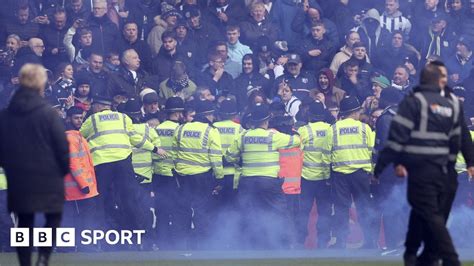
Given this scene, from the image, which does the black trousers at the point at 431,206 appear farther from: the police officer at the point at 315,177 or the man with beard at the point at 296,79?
the man with beard at the point at 296,79

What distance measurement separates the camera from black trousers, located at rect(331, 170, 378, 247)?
19.1m

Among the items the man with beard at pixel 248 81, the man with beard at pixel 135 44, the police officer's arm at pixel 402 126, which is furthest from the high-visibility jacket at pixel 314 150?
the police officer's arm at pixel 402 126

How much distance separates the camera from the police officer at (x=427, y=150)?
38.5 feet

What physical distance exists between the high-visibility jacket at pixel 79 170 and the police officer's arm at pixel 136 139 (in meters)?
0.56

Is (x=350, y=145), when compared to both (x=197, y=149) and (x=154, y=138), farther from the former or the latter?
(x=154, y=138)

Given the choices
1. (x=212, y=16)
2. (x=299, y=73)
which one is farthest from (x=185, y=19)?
(x=299, y=73)

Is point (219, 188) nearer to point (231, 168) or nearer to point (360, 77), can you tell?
point (231, 168)

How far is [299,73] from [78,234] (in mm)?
4019

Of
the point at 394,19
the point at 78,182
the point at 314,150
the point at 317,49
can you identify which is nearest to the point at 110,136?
the point at 78,182

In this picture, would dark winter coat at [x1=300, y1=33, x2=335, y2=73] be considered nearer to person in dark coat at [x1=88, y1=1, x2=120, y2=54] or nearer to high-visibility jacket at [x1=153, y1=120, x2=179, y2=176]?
person in dark coat at [x1=88, y1=1, x2=120, y2=54]

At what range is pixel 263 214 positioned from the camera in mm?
19219

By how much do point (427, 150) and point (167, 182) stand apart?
26.3 feet

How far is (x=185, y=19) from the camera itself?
21531 mm

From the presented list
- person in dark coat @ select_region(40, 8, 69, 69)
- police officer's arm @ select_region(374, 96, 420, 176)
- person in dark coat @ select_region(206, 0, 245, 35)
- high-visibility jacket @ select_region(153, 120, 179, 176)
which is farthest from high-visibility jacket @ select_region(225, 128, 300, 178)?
police officer's arm @ select_region(374, 96, 420, 176)
